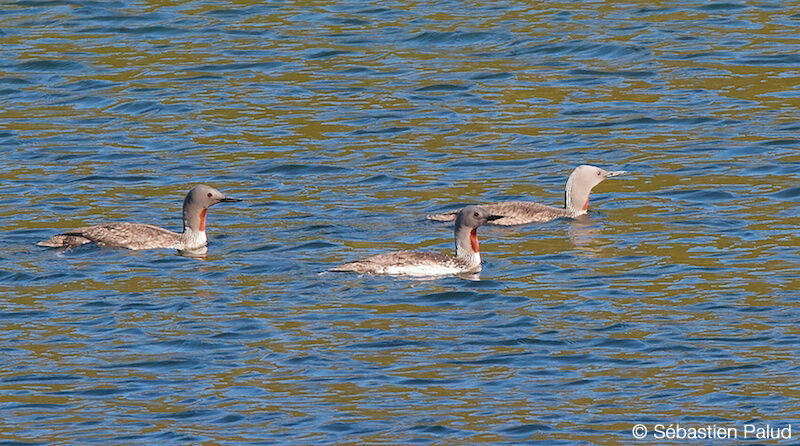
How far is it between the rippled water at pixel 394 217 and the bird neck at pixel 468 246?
58cm

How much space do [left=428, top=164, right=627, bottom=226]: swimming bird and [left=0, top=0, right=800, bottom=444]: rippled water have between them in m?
0.17

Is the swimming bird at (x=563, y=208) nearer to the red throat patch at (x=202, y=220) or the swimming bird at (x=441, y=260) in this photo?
the swimming bird at (x=441, y=260)

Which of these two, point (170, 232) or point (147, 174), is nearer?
point (170, 232)

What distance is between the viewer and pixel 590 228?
21250 millimetres

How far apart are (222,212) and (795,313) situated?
8.06 meters

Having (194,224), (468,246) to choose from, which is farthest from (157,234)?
(468,246)

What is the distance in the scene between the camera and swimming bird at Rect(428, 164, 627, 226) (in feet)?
69.4

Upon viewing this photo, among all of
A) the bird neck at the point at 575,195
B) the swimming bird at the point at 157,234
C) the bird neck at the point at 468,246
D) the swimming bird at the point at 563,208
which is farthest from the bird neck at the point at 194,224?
the bird neck at the point at 575,195

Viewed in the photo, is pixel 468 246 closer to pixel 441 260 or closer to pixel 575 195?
pixel 441 260

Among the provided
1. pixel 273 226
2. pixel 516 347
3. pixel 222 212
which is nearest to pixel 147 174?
pixel 222 212

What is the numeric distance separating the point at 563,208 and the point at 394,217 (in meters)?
2.10

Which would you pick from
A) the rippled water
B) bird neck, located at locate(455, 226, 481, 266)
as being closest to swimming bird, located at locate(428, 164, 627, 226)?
the rippled water

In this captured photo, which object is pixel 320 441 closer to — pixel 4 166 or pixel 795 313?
pixel 795 313

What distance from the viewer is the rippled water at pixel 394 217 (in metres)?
14.7
